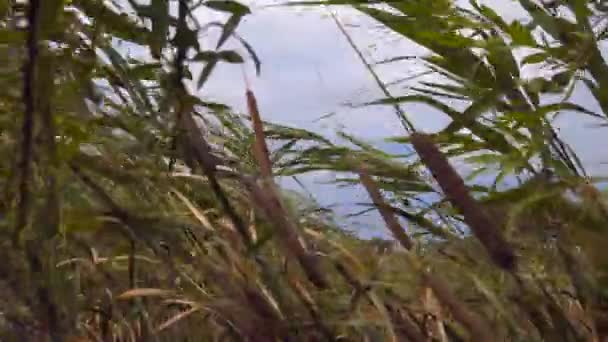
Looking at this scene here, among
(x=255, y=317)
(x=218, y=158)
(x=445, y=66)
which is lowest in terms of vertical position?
(x=255, y=317)

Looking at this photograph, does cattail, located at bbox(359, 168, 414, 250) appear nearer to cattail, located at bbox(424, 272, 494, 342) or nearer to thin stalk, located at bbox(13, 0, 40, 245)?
cattail, located at bbox(424, 272, 494, 342)

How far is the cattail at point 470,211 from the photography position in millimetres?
734

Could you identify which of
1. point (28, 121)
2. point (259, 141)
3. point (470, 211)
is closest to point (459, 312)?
point (470, 211)

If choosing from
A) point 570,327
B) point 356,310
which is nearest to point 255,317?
point 356,310

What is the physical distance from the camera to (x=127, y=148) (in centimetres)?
79

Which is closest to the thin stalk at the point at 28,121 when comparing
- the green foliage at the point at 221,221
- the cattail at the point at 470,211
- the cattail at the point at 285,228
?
the green foliage at the point at 221,221

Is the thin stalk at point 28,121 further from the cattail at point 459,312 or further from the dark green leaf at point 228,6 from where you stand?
the cattail at point 459,312

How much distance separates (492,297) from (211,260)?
280mm

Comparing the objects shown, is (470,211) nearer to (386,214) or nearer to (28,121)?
(386,214)

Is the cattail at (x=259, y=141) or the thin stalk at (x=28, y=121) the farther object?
the cattail at (x=259, y=141)

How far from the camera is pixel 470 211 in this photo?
0.74m

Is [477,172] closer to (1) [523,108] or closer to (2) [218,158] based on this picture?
(1) [523,108]

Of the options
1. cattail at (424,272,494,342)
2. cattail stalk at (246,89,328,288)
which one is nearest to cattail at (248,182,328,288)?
cattail stalk at (246,89,328,288)

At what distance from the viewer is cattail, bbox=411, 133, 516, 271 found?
28.9 inches
